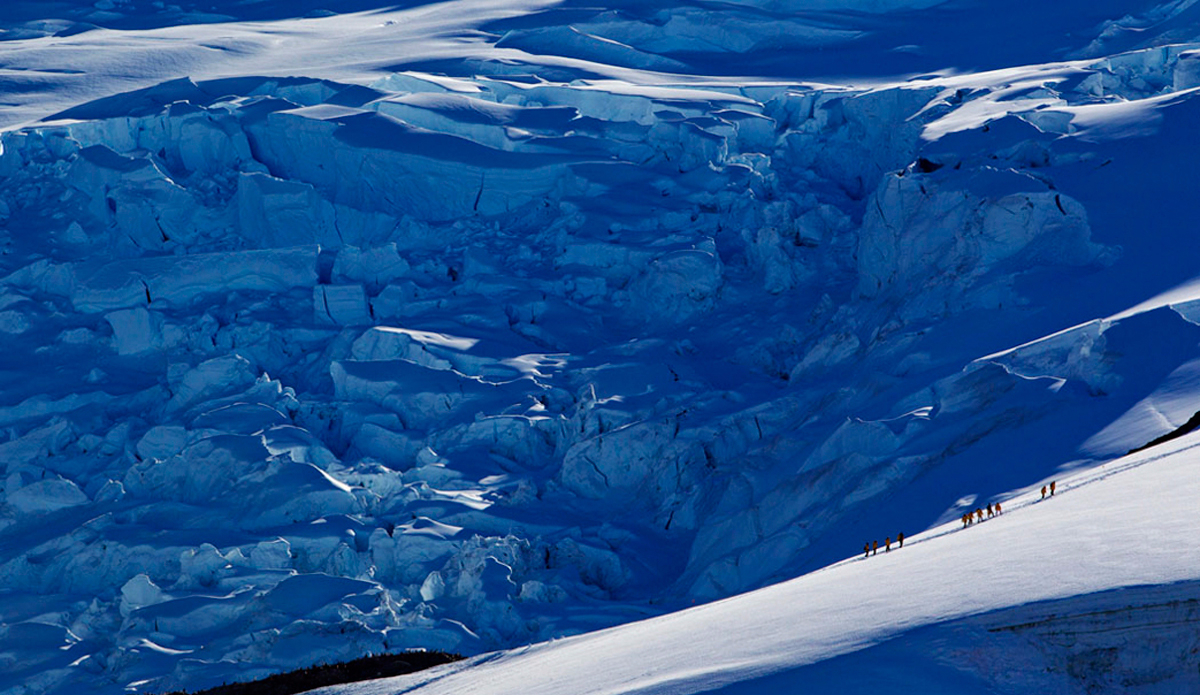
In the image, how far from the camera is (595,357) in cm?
2070

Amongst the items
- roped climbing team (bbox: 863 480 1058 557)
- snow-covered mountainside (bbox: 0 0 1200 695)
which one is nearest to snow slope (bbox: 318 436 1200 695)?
snow-covered mountainside (bbox: 0 0 1200 695)

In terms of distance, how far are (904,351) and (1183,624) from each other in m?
10.3

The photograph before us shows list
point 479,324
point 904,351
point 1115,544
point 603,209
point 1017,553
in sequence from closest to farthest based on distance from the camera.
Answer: point 1115,544 → point 1017,553 → point 904,351 → point 479,324 → point 603,209

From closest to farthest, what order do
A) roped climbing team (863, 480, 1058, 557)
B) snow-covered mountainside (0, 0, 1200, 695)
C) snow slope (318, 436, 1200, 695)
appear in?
1. snow slope (318, 436, 1200, 695)
2. roped climbing team (863, 480, 1058, 557)
3. snow-covered mountainside (0, 0, 1200, 695)

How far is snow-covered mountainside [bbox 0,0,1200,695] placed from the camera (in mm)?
11383

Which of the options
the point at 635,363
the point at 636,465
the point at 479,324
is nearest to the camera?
the point at 636,465

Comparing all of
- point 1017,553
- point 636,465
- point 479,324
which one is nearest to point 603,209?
point 479,324

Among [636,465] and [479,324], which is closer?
[636,465]

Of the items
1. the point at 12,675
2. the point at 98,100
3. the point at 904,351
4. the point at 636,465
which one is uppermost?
the point at 98,100

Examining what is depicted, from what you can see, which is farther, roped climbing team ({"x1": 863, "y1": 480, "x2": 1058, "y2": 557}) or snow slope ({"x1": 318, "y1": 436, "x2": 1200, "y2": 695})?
roped climbing team ({"x1": 863, "y1": 480, "x2": 1058, "y2": 557})

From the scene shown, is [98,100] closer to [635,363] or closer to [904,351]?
[635,363]

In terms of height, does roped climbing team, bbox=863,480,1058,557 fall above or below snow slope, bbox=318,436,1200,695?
below

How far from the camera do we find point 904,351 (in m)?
16.8

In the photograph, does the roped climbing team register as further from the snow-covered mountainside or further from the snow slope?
the snow slope
